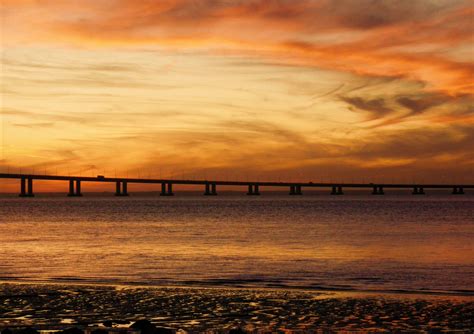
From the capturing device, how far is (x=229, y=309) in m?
21.7

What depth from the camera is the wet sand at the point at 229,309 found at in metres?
19.3

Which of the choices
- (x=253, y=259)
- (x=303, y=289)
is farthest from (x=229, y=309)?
(x=253, y=259)

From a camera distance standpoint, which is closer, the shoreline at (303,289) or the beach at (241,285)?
the beach at (241,285)

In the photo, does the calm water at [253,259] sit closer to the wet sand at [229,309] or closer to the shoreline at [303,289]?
the shoreline at [303,289]

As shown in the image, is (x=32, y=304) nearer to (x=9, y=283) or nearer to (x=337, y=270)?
(x=9, y=283)

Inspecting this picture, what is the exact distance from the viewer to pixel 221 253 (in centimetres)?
4353

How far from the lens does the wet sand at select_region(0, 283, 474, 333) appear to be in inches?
758

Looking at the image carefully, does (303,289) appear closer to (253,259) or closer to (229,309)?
(229,309)

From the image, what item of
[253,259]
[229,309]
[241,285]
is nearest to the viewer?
[229,309]

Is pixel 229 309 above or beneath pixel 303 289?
above

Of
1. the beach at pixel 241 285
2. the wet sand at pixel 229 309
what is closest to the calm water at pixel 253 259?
the beach at pixel 241 285

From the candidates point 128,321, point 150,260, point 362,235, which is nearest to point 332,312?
point 128,321

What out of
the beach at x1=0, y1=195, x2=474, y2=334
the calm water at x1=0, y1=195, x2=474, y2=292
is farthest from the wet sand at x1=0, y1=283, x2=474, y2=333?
the calm water at x1=0, y1=195, x2=474, y2=292

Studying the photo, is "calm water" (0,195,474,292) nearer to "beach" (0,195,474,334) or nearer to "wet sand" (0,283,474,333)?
"beach" (0,195,474,334)
